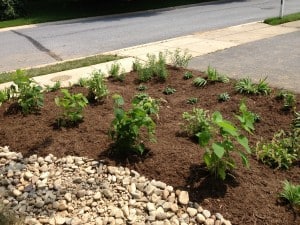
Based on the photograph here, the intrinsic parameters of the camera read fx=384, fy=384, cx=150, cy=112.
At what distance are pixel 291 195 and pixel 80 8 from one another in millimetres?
18861

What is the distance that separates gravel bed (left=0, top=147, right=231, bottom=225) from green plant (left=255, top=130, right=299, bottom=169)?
1.04 m

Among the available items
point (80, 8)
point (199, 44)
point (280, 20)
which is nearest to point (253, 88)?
point (199, 44)

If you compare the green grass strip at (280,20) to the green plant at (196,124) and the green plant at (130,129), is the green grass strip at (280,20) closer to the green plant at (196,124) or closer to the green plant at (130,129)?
the green plant at (196,124)

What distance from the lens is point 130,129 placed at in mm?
4109

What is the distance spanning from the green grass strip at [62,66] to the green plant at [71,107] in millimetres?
2963

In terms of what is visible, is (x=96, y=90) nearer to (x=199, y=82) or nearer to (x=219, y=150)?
(x=199, y=82)

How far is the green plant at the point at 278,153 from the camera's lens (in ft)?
13.4

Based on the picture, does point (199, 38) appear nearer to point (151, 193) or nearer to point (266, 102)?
point (266, 102)

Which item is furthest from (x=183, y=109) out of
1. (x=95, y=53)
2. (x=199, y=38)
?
(x=199, y=38)

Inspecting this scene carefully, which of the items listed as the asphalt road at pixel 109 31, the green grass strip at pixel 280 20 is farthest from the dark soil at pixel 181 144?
the green grass strip at pixel 280 20

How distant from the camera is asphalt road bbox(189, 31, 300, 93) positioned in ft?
23.0

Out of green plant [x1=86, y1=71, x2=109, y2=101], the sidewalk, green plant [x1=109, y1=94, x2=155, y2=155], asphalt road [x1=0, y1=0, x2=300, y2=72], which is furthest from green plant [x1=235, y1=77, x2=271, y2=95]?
asphalt road [x1=0, y1=0, x2=300, y2=72]

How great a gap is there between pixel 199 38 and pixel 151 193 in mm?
7907

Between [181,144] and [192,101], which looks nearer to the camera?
[181,144]
